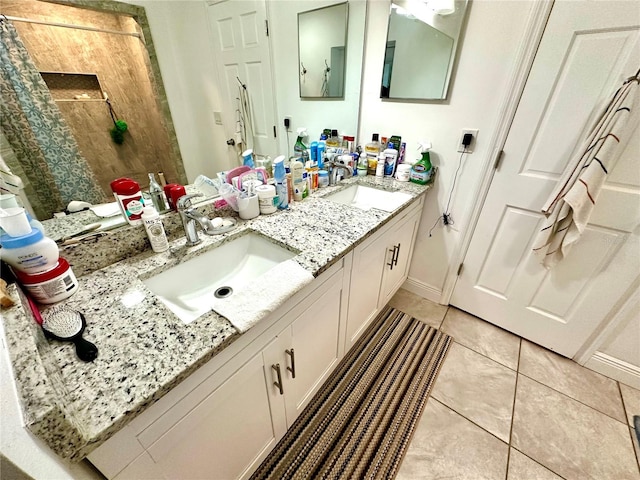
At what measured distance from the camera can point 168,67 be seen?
814 mm

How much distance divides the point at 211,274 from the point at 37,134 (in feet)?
1.94

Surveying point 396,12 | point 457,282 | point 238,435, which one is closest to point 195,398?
point 238,435

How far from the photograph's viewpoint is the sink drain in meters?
0.91

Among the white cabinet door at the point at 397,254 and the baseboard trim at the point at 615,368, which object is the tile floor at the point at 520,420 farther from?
the white cabinet door at the point at 397,254

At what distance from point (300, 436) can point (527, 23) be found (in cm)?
208

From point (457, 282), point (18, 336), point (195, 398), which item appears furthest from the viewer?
point (457, 282)

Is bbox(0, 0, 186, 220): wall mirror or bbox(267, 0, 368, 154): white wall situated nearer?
bbox(0, 0, 186, 220): wall mirror

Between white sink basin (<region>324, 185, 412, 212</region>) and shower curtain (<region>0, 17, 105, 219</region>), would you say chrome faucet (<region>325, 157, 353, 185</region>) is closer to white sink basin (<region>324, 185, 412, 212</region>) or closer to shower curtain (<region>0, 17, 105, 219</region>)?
white sink basin (<region>324, 185, 412, 212</region>)

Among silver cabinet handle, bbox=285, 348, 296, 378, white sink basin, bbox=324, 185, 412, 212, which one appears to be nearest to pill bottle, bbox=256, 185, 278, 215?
white sink basin, bbox=324, 185, 412, 212

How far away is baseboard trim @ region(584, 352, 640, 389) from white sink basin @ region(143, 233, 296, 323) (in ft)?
6.00

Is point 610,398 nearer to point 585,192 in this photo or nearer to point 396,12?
point 585,192

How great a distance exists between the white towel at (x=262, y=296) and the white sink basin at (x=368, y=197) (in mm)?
731

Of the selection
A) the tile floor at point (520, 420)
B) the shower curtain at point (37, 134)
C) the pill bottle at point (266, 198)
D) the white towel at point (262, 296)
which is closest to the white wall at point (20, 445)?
the white towel at point (262, 296)

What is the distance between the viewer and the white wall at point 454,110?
1.17 metres
